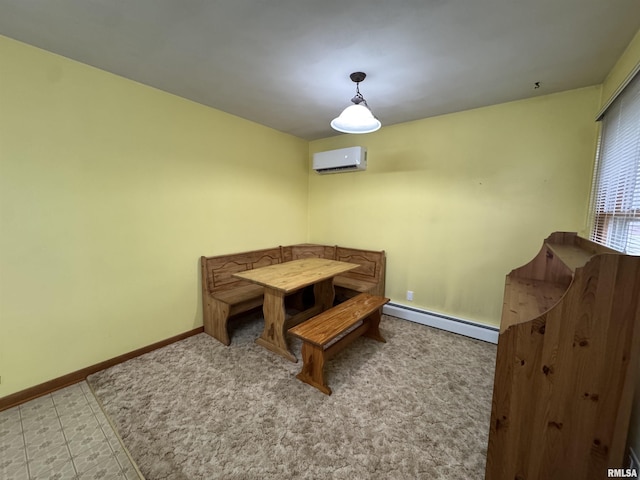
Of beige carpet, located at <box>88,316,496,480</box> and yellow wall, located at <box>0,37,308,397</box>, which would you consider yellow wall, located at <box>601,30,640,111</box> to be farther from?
yellow wall, located at <box>0,37,308,397</box>

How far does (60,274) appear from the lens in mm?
1920

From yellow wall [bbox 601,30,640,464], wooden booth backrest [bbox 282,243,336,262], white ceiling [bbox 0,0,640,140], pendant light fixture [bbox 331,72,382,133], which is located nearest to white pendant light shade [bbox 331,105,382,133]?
pendant light fixture [bbox 331,72,382,133]

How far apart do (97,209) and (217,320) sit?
1.42 metres

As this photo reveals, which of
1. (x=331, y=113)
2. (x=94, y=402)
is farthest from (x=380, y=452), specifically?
(x=331, y=113)

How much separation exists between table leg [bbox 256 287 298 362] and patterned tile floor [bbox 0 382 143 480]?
1.22 metres

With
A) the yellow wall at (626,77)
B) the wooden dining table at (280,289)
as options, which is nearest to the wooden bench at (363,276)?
the wooden dining table at (280,289)

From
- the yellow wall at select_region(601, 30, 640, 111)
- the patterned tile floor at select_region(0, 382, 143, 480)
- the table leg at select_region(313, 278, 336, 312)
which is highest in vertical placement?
the yellow wall at select_region(601, 30, 640, 111)

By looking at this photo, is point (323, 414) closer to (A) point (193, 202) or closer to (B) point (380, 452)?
(B) point (380, 452)

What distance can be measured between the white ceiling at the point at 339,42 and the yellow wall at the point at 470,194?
0.32 m

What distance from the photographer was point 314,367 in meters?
1.95

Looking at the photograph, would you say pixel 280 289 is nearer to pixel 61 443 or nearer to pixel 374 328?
pixel 374 328

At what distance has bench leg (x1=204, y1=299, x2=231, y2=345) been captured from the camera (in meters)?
2.53

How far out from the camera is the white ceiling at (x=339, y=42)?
1373 mm

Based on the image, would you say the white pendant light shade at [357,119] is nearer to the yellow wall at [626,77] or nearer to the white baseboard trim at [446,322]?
the yellow wall at [626,77]
